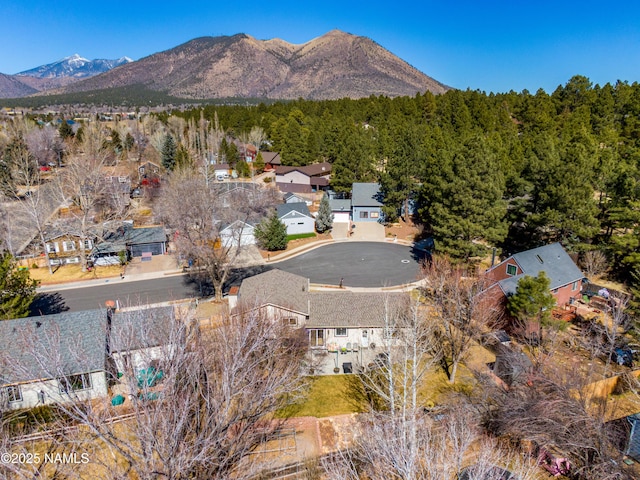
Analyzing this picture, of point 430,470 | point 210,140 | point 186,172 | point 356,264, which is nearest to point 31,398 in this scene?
point 430,470

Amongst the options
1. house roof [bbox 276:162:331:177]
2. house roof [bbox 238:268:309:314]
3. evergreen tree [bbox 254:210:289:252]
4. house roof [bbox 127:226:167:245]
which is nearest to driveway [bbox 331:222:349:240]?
evergreen tree [bbox 254:210:289:252]

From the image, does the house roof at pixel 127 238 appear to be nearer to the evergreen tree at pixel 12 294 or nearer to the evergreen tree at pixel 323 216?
the evergreen tree at pixel 12 294

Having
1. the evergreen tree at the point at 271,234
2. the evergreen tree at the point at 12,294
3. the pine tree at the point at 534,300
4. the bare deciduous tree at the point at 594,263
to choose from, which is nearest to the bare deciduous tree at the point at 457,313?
the pine tree at the point at 534,300

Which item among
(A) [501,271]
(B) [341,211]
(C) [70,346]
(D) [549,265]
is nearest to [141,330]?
(C) [70,346]

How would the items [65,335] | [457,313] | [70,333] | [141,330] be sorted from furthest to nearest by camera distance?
[457,313]
[70,333]
[65,335]
[141,330]

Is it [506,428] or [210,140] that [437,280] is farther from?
[210,140]

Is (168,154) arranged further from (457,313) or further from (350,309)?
(457,313)
